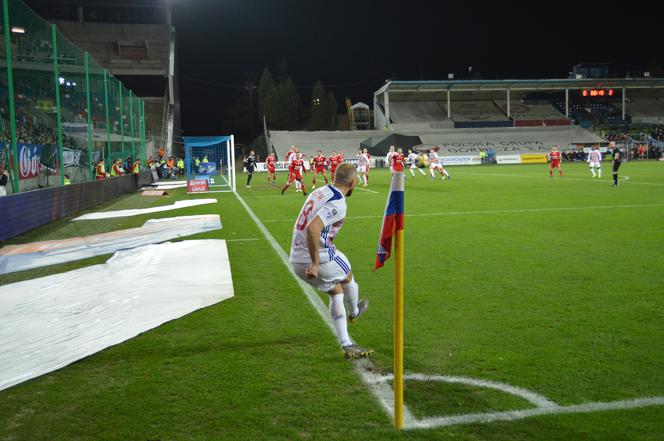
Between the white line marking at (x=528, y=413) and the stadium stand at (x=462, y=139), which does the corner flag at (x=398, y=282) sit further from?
the stadium stand at (x=462, y=139)

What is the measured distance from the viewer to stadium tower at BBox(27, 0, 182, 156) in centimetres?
5650

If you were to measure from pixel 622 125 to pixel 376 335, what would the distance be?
7192 centimetres

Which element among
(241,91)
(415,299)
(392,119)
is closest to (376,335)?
(415,299)

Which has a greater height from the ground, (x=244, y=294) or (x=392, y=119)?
(x=392, y=119)

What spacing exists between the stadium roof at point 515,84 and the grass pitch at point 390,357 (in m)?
60.1

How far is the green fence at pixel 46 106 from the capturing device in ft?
43.7

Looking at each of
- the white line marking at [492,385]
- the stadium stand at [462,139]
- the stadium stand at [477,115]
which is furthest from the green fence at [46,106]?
the stadium stand at [477,115]

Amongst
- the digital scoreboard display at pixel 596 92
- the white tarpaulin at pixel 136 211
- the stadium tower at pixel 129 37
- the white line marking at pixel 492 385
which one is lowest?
the white line marking at pixel 492 385

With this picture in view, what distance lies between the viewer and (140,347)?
5125mm

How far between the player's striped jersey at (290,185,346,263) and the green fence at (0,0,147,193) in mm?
11217

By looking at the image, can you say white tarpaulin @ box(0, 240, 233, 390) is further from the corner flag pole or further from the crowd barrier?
the crowd barrier

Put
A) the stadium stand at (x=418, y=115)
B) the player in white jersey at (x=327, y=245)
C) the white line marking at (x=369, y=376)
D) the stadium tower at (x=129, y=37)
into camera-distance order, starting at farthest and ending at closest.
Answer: the stadium stand at (x=418, y=115) → the stadium tower at (x=129, y=37) → the player in white jersey at (x=327, y=245) → the white line marking at (x=369, y=376)

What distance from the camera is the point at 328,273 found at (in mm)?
4660

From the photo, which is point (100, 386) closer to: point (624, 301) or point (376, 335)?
point (376, 335)
